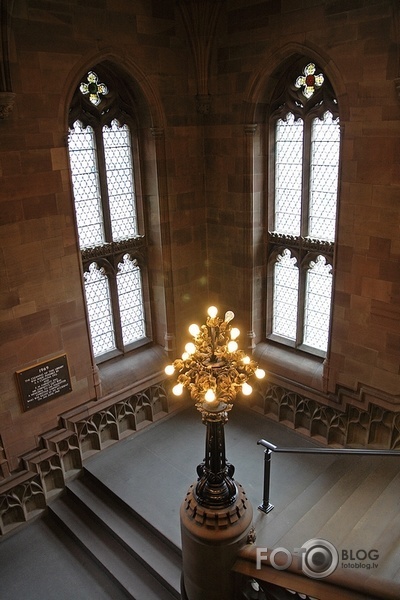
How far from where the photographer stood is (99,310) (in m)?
8.62

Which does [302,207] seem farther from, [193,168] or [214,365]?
[214,365]

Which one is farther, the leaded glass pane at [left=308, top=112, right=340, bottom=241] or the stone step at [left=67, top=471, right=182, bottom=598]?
the leaded glass pane at [left=308, top=112, right=340, bottom=241]

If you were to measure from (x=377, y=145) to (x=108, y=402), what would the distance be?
18.1ft

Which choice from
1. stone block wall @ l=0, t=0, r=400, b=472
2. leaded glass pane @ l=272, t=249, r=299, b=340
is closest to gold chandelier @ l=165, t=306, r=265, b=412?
stone block wall @ l=0, t=0, r=400, b=472

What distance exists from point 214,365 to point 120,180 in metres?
4.39

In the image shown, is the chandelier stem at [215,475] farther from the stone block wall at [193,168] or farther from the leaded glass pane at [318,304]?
the leaded glass pane at [318,304]

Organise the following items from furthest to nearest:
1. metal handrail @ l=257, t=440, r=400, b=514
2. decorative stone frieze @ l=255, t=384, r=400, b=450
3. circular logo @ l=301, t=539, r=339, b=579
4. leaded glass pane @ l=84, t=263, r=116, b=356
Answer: leaded glass pane @ l=84, t=263, r=116, b=356 → decorative stone frieze @ l=255, t=384, r=400, b=450 → metal handrail @ l=257, t=440, r=400, b=514 → circular logo @ l=301, t=539, r=339, b=579

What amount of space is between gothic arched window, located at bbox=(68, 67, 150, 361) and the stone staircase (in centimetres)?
228

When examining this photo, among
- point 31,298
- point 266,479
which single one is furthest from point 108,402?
point 266,479

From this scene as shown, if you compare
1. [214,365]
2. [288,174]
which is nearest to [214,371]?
[214,365]

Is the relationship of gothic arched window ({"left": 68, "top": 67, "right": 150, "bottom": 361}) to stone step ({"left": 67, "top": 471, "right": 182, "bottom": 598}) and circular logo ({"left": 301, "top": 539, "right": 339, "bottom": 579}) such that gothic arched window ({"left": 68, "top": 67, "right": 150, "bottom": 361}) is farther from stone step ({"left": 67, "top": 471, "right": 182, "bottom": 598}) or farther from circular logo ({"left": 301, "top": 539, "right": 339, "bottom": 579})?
circular logo ({"left": 301, "top": 539, "right": 339, "bottom": 579})

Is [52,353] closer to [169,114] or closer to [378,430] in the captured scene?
[169,114]

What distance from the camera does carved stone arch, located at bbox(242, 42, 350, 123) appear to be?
6906mm
